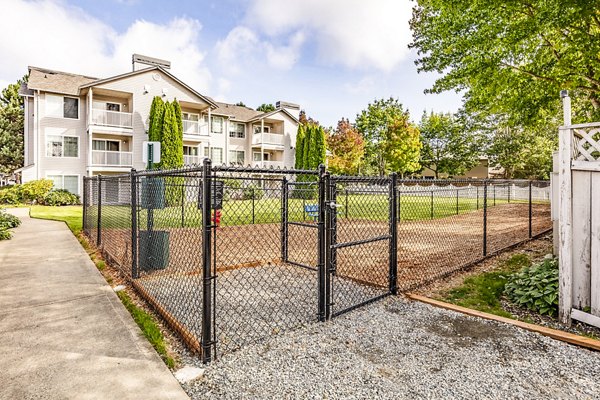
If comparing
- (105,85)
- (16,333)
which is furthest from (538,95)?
(105,85)

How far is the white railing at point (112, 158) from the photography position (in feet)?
63.2

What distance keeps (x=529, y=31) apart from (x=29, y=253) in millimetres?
11218

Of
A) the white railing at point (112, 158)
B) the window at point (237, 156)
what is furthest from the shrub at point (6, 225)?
the window at point (237, 156)

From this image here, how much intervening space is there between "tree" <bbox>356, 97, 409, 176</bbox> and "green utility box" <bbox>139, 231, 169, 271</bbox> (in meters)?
38.4

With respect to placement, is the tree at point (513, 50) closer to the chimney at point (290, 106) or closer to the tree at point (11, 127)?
the chimney at point (290, 106)

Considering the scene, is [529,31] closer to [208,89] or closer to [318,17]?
[318,17]

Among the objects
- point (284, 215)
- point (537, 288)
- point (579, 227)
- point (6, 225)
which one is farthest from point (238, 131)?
point (579, 227)

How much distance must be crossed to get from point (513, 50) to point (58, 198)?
20.3m

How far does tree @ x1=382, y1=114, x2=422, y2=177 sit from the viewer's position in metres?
34.7

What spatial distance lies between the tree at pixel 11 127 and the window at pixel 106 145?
15.9 m

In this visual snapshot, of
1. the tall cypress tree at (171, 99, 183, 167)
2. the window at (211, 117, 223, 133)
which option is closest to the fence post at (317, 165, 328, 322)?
the tall cypress tree at (171, 99, 183, 167)

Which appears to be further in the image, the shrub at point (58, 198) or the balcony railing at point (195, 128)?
the balcony railing at point (195, 128)

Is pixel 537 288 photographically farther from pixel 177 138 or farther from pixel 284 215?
pixel 177 138

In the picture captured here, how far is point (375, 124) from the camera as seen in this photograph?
4250 cm
